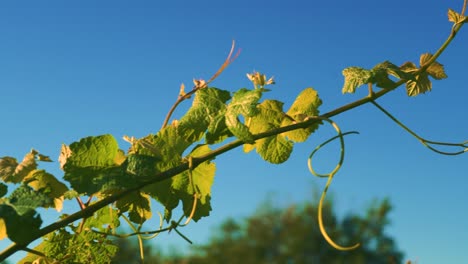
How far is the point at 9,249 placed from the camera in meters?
1.04

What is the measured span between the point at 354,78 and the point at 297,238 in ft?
40.7

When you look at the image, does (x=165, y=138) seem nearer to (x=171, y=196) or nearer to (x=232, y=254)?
(x=171, y=196)

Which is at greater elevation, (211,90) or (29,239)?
(211,90)

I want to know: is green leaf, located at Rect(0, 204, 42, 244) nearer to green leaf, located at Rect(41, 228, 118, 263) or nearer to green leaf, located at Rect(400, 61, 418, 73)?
green leaf, located at Rect(41, 228, 118, 263)

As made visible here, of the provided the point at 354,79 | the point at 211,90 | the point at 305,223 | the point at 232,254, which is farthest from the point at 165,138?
the point at 305,223

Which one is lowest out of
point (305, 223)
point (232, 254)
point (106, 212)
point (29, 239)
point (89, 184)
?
point (29, 239)

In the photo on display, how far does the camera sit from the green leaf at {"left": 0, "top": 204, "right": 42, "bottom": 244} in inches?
37.8

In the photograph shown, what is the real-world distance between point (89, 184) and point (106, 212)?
0.30 m

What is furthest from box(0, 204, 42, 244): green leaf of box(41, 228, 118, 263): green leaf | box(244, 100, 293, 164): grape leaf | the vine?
box(244, 100, 293, 164): grape leaf

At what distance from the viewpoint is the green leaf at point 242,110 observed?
3.45 feet

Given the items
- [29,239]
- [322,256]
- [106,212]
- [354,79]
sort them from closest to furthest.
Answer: [29,239]
[354,79]
[106,212]
[322,256]

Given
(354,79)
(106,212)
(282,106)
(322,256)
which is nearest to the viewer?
(354,79)

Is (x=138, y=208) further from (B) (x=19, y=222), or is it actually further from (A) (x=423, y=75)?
(A) (x=423, y=75)

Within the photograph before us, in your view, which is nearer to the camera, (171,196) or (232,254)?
(171,196)
